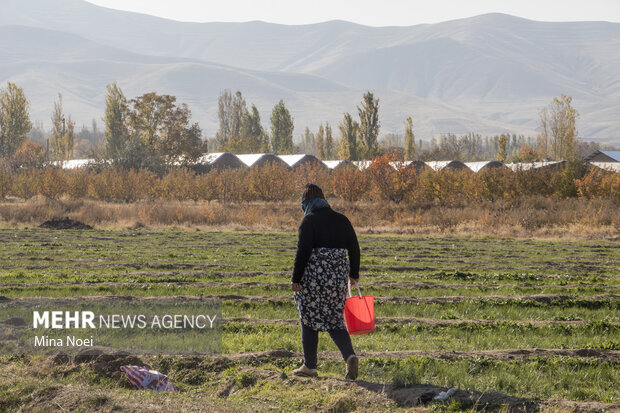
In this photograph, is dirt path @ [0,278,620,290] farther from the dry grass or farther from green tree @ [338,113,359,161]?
green tree @ [338,113,359,161]

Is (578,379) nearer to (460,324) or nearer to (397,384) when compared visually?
(397,384)

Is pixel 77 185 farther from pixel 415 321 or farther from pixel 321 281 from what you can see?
pixel 321 281

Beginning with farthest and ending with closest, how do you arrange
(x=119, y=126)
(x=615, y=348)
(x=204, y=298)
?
(x=119, y=126) → (x=204, y=298) → (x=615, y=348)

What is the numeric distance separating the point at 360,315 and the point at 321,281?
2.26 ft

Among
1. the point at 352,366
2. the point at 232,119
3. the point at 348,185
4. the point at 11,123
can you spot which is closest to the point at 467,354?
the point at 352,366

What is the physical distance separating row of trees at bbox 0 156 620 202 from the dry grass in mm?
3163

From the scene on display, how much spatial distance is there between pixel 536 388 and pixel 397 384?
1.67 meters

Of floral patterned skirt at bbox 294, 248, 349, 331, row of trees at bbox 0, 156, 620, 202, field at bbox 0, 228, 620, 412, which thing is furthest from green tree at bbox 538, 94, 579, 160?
floral patterned skirt at bbox 294, 248, 349, 331

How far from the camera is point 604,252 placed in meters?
28.6

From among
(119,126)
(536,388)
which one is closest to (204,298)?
(536,388)

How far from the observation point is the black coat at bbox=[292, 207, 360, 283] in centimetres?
878

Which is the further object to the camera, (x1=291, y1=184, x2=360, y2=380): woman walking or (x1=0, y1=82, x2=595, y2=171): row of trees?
(x1=0, y1=82, x2=595, y2=171): row of trees

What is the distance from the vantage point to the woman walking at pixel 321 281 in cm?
879

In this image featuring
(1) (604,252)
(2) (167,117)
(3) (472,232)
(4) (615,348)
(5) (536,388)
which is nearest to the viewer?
(5) (536,388)
